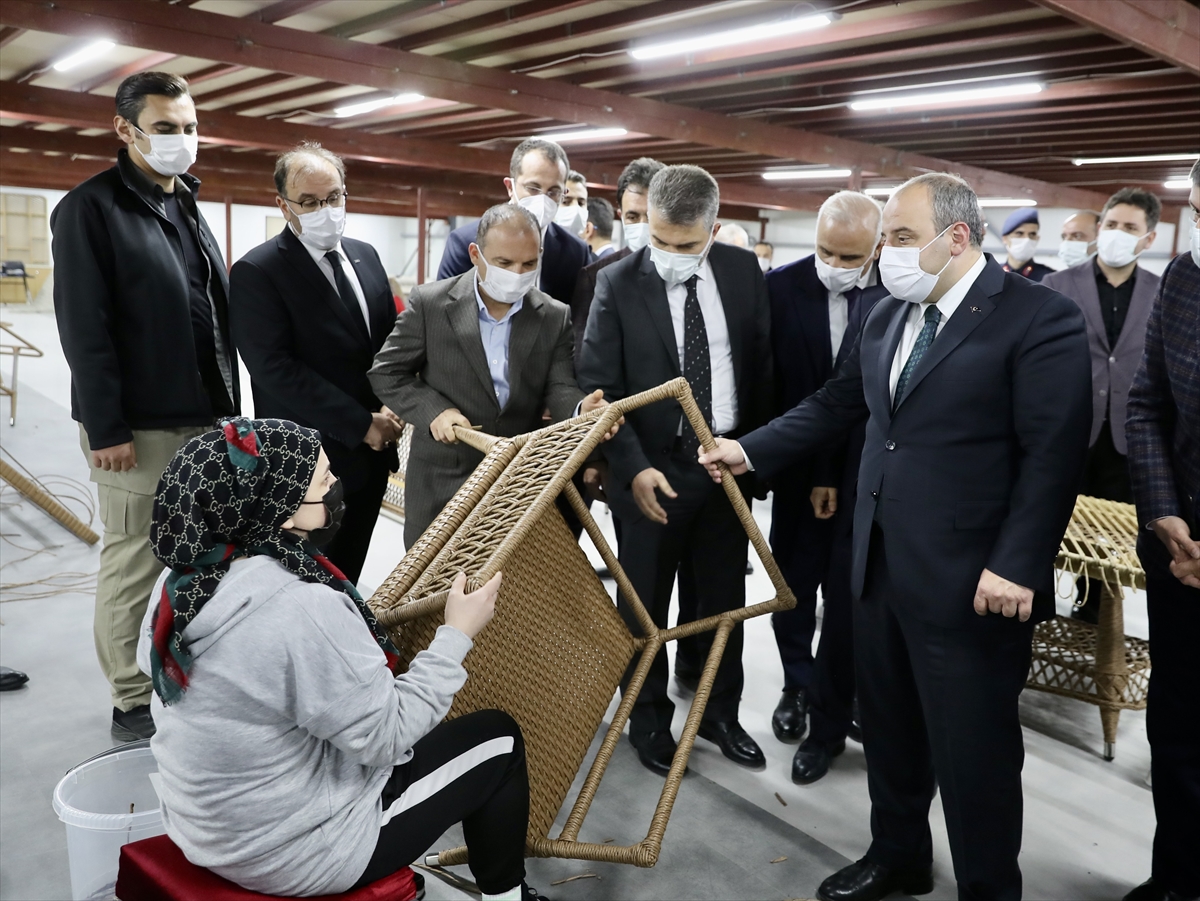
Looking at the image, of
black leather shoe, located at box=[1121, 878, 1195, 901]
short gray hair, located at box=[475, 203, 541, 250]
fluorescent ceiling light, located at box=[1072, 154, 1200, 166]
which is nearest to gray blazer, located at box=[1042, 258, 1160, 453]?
black leather shoe, located at box=[1121, 878, 1195, 901]

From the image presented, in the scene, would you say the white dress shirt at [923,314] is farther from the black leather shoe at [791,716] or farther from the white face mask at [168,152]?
the white face mask at [168,152]

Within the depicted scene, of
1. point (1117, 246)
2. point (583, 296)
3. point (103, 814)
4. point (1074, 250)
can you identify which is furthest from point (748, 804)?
point (1074, 250)

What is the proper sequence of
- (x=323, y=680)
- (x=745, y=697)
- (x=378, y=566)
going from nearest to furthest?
(x=323, y=680) → (x=745, y=697) → (x=378, y=566)

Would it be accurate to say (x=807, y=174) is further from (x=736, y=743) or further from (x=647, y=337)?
(x=736, y=743)

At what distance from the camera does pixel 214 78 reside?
8.66 metres

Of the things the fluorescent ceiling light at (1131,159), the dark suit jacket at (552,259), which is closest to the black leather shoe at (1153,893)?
the dark suit jacket at (552,259)

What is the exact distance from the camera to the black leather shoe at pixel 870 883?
2057mm

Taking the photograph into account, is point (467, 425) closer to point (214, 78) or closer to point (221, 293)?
point (221, 293)

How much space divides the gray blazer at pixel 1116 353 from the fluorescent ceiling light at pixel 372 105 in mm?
7224

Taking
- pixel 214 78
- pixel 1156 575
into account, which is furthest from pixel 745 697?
pixel 214 78

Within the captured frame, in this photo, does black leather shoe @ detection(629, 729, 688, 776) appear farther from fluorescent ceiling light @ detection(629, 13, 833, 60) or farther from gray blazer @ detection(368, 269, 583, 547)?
fluorescent ceiling light @ detection(629, 13, 833, 60)

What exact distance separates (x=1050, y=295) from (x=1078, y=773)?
67.3 inches

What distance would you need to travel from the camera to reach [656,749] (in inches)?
104

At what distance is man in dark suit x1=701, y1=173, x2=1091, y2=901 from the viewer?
1686 mm
